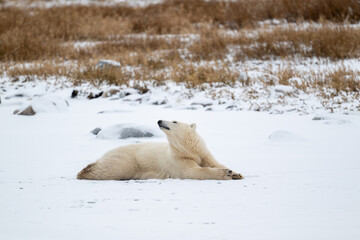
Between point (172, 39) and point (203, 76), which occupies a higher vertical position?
point (172, 39)

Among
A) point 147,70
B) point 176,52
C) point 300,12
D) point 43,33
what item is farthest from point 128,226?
point 43,33

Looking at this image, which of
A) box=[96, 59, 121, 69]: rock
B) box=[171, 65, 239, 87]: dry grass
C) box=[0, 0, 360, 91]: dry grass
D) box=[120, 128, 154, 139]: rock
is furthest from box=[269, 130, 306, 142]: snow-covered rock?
box=[96, 59, 121, 69]: rock

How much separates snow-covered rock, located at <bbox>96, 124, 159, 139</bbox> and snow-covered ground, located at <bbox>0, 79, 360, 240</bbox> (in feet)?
0.29

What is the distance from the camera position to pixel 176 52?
11.7 m

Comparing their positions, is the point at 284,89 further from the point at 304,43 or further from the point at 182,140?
the point at 182,140

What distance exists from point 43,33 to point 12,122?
8.28 meters

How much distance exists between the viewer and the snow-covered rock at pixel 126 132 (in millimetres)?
5668

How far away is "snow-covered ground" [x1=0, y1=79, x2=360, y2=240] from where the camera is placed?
2.49 m

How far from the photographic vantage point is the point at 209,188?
11.5ft

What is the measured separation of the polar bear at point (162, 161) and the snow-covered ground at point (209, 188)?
0.18 meters

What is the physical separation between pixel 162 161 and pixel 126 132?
157 centimetres

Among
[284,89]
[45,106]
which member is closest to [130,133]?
[45,106]

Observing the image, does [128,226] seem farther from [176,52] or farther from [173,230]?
[176,52]

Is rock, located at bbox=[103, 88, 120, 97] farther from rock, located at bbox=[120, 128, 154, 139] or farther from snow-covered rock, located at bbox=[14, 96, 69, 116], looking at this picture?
rock, located at bbox=[120, 128, 154, 139]
